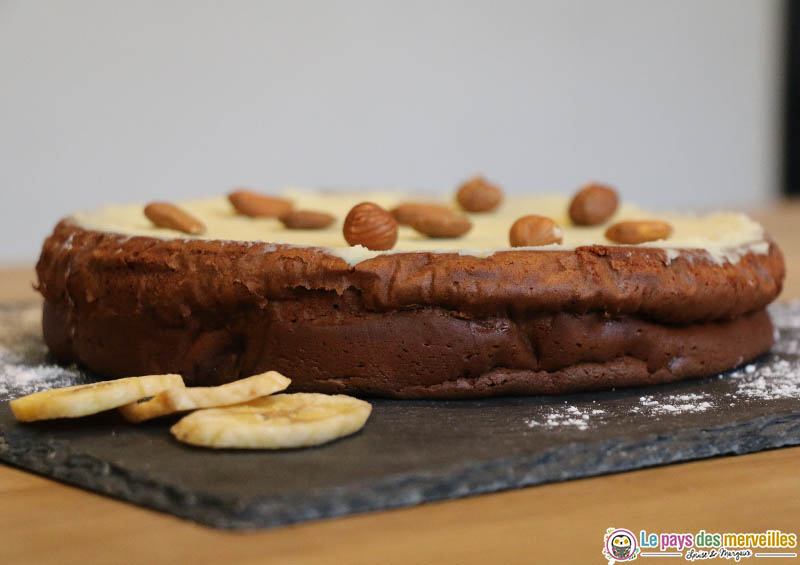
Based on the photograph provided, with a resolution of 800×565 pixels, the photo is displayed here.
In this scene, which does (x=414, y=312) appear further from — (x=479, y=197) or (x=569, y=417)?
(x=479, y=197)

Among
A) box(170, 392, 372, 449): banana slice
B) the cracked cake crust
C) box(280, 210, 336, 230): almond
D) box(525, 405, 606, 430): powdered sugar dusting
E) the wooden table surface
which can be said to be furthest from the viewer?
box(280, 210, 336, 230): almond

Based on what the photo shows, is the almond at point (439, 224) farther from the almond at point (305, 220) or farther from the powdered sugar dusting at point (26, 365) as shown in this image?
the powdered sugar dusting at point (26, 365)

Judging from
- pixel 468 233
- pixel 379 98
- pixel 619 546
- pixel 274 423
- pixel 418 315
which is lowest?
pixel 619 546

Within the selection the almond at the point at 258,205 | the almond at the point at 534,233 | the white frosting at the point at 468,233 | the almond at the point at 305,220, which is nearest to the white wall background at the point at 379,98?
the white frosting at the point at 468,233

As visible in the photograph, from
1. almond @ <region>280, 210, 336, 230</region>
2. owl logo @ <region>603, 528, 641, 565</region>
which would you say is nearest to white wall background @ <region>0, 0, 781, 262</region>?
almond @ <region>280, 210, 336, 230</region>

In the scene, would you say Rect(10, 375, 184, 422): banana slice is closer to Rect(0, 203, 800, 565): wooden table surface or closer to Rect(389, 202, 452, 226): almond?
Rect(0, 203, 800, 565): wooden table surface

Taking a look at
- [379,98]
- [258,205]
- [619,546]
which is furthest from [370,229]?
[379,98]
